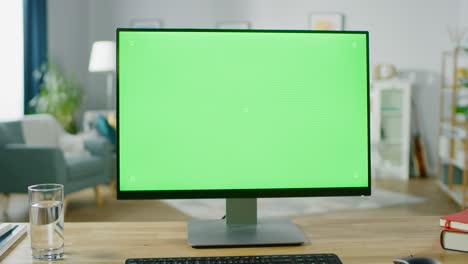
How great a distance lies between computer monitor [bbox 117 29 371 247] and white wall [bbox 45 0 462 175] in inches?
194

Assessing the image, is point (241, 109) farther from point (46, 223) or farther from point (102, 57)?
point (102, 57)

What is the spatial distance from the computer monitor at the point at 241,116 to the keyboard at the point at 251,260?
9cm

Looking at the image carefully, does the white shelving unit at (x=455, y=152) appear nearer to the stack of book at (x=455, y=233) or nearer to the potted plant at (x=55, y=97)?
the stack of book at (x=455, y=233)

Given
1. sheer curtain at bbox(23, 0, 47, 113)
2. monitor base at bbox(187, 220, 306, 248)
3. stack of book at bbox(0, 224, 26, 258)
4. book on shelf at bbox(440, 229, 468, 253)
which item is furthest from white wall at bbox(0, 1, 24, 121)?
book on shelf at bbox(440, 229, 468, 253)

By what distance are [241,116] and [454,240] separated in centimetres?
45

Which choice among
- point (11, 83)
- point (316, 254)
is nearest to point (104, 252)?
point (316, 254)

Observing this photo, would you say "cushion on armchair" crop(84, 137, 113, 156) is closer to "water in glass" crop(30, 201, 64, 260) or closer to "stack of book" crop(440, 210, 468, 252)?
"water in glass" crop(30, 201, 64, 260)

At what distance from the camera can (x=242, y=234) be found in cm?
110

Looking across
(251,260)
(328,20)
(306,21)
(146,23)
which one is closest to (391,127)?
(328,20)

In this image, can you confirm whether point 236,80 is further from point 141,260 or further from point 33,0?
point 33,0

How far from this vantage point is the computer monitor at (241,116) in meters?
1.05

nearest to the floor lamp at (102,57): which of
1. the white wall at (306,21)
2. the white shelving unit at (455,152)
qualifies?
the white wall at (306,21)

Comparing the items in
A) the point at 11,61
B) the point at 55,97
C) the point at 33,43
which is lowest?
the point at 55,97

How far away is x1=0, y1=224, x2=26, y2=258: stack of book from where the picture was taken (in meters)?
1.01
